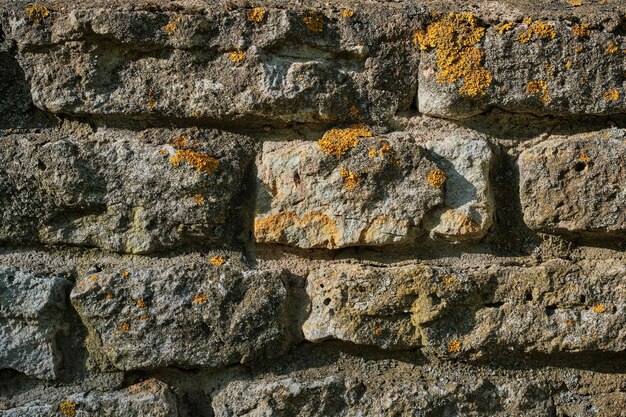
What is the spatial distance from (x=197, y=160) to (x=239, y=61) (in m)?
0.20

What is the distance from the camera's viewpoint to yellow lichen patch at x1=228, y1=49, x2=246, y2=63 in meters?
1.35

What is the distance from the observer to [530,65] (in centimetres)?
132

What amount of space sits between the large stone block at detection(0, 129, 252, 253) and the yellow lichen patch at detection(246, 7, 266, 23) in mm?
224

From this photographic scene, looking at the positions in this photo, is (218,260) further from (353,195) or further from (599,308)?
(599,308)

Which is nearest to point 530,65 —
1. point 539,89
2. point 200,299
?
point 539,89

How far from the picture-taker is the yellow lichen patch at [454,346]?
131 cm

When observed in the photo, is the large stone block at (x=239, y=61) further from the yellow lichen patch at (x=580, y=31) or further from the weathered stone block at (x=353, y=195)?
the yellow lichen patch at (x=580, y=31)

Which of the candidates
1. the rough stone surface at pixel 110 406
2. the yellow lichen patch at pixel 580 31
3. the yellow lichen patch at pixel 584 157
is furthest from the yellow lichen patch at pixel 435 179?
the rough stone surface at pixel 110 406

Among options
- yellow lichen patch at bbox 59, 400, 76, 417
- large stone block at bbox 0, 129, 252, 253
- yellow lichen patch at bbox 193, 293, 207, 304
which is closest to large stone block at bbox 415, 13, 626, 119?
large stone block at bbox 0, 129, 252, 253

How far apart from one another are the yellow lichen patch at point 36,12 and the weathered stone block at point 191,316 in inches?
20.7

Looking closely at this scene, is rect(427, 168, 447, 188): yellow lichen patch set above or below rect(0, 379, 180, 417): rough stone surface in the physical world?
above

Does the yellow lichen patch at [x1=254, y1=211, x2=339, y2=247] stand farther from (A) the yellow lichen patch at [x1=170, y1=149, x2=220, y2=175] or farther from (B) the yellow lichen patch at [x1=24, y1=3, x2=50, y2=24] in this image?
(B) the yellow lichen patch at [x1=24, y1=3, x2=50, y2=24]

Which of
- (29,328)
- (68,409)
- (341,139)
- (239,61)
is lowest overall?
(68,409)

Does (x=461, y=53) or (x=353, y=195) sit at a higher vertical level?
(x=461, y=53)
